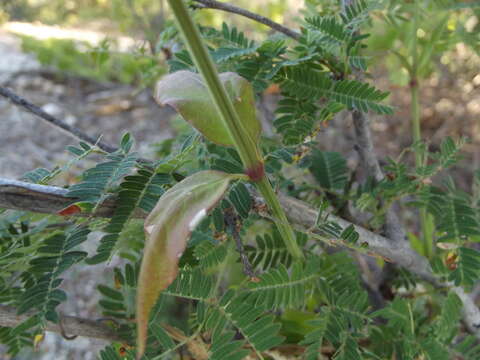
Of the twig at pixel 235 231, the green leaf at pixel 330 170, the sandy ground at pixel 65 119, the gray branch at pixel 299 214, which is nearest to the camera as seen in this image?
the gray branch at pixel 299 214

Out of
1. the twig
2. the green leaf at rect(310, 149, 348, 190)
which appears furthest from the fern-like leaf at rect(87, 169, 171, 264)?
the green leaf at rect(310, 149, 348, 190)

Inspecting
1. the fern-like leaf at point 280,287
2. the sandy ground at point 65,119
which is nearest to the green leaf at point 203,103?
the fern-like leaf at point 280,287

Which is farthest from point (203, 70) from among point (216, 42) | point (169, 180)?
point (216, 42)

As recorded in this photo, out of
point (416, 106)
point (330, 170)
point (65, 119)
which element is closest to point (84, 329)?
point (330, 170)

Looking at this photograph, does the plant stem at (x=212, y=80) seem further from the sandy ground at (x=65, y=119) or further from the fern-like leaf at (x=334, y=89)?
the sandy ground at (x=65, y=119)

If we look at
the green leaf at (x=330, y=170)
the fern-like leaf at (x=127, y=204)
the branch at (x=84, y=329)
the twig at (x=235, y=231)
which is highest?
the fern-like leaf at (x=127, y=204)

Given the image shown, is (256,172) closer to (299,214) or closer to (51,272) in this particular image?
(299,214)
